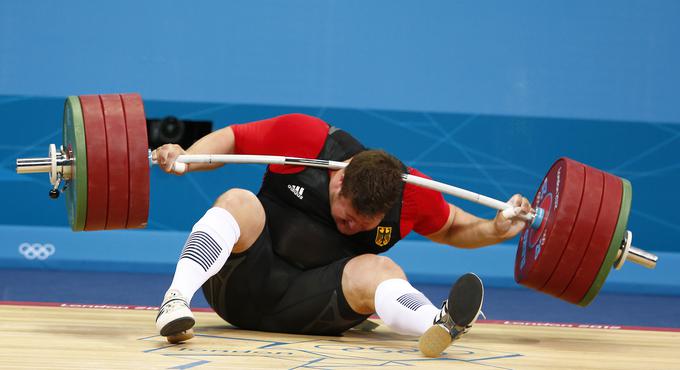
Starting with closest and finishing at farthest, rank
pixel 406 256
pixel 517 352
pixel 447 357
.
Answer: pixel 447 357, pixel 517 352, pixel 406 256

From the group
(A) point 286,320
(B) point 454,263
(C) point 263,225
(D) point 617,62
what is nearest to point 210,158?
(C) point 263,225

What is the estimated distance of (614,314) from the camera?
4.41m

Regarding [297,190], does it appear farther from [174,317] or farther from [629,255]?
[629,255]

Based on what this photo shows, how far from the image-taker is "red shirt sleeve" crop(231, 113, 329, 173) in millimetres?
2686

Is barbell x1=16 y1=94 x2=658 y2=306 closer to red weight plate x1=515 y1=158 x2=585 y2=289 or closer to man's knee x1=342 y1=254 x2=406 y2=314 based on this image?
red weight plate x1=515 y1=158 x2=585 y2=289

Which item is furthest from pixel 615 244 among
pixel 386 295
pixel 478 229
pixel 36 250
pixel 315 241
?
pixel 36 250

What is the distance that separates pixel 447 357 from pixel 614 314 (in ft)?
7.63

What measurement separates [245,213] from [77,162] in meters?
0.45

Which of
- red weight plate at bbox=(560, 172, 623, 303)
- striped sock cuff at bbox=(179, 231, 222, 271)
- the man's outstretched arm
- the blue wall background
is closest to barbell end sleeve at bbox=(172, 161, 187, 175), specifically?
striped sock cuff at bbox=(179, 231, 222, 271)

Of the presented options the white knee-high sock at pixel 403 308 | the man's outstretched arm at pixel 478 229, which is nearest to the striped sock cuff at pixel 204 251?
the white knee-high sock at pixel 403 308

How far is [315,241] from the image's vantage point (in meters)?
2.60

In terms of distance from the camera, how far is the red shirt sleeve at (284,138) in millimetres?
2686

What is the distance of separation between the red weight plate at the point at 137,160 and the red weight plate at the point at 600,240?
3.86 ft

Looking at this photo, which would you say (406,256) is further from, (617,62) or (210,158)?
(210,158)
